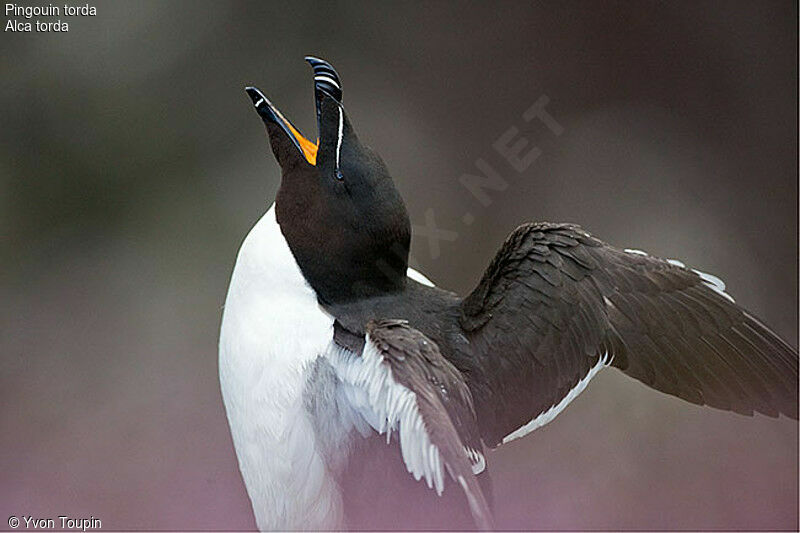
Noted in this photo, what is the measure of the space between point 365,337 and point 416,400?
0.12 meters

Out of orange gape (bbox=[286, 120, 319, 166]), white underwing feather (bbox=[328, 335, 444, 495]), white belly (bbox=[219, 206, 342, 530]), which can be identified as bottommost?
white belly (bbox=[219, 206, 342, 530])

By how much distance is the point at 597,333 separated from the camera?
2.68 ft

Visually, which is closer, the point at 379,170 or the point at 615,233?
the point at 379,170

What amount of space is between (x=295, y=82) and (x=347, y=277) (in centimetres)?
66

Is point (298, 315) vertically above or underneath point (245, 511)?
above

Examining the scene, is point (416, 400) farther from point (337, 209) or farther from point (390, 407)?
point (337, 209)

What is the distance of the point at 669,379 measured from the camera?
A: 85 cm

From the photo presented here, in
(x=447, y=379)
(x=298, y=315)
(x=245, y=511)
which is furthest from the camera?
(x=245, y=511)

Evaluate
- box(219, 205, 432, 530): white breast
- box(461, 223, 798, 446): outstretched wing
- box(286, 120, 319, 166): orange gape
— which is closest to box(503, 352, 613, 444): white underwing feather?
box(461, 223, 798, 446): outstretched wing

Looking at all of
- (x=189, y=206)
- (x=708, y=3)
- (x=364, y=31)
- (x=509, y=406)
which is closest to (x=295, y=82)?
(x=364, y=31)

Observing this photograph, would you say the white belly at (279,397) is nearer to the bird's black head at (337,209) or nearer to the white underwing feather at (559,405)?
the bird's black head at (337,209)

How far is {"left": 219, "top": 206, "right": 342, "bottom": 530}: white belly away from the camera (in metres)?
0.79

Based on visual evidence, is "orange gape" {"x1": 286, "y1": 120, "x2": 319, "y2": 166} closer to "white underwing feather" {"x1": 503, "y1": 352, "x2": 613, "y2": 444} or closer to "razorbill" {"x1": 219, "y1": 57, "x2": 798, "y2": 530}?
"razorbill" {"x1": 219, "y1": 57, "x2": 798, "y2": 530}

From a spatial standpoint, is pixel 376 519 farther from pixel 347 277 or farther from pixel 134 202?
pixel 134 202
